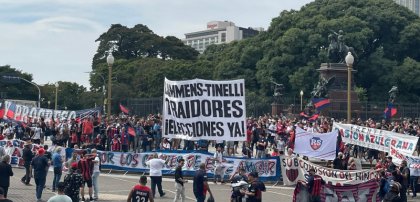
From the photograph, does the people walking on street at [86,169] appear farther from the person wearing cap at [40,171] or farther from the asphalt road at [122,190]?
the person wearing cap at [40,171]

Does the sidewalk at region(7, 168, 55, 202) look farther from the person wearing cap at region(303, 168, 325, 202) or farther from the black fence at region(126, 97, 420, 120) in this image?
the black fence at region(126, 97, 420, 120)

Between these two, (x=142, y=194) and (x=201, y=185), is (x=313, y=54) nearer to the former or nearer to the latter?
(x=201, y=185)

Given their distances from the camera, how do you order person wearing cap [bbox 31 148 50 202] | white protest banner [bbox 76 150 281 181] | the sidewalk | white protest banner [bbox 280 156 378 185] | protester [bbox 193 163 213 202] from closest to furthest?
protester [bbox 193 163 213 202]
person wearing cap [bbox 31 148 50 202]
the sidewalk
white protest banner [bbox 280 156 378 185]
white protest banner [bbox 76 150 281 181]

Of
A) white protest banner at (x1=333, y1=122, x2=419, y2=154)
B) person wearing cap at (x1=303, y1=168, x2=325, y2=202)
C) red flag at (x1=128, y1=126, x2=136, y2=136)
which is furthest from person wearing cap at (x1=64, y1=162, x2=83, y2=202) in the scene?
red flag at (x1=128, y1=126, x2=136, y2=136)

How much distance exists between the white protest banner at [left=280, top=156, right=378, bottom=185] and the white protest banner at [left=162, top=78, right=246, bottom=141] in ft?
7.39

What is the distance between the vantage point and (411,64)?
7381 centimetres

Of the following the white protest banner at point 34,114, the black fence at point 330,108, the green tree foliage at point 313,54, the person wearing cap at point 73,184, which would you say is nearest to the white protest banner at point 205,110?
the person wearing cap at point 73,184

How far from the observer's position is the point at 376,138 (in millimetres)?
28000

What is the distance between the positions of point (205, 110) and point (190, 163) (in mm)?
3311

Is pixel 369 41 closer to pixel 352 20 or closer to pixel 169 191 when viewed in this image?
pixel 352 20

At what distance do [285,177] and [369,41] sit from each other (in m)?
53.0

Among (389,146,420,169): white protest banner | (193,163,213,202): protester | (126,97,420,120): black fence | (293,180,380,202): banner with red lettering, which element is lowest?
(293,180,380,202): banner with red lettering

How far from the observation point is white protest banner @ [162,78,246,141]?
85.4ft

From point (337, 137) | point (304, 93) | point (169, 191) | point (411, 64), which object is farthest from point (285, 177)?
point (411, 64)
